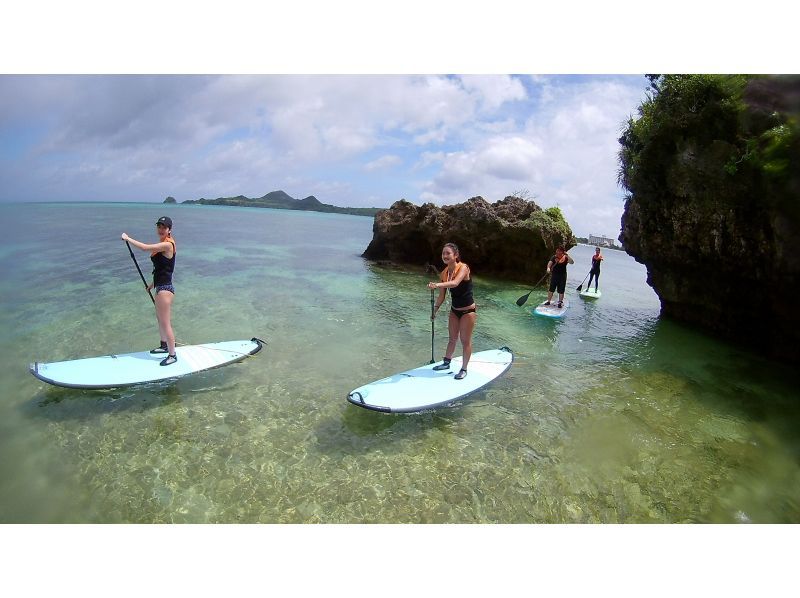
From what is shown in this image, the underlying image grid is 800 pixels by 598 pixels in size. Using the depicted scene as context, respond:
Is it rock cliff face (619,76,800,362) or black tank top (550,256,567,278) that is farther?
black tank top (550,256,567,278)

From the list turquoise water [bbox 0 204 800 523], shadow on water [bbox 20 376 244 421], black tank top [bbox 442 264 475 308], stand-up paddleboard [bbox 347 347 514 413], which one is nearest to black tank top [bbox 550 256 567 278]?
turquoise water [bbox 0 204 800 523]

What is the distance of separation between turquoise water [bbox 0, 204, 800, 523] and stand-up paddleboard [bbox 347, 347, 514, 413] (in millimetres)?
509

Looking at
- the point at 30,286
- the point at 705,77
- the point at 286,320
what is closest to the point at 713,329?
the point at 705,77

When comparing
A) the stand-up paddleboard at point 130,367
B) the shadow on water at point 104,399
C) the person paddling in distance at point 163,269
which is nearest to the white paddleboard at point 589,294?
the stand-up paddleboard at point 130,367

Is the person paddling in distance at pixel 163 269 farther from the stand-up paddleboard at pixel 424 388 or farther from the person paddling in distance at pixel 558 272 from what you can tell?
the person paddling in distance at pixel 558 272

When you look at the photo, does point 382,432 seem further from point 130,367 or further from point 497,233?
point 497,233

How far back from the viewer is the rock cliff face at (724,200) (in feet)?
36.7

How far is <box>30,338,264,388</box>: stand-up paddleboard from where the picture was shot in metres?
8.01

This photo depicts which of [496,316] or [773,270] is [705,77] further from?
[496,316]

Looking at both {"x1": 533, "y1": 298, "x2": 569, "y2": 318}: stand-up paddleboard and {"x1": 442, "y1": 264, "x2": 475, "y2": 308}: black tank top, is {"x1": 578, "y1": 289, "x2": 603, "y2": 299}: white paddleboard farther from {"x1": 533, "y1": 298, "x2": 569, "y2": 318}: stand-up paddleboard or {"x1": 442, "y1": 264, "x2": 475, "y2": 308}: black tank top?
{"x1": 442, "y1": 264, "x2": 475, "y2": 308}: black tank top

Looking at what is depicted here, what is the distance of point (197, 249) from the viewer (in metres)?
33.7

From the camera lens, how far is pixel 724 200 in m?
13.0

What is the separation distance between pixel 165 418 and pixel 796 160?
1591cm

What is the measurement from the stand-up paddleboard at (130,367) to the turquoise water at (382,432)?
1.44 feet
